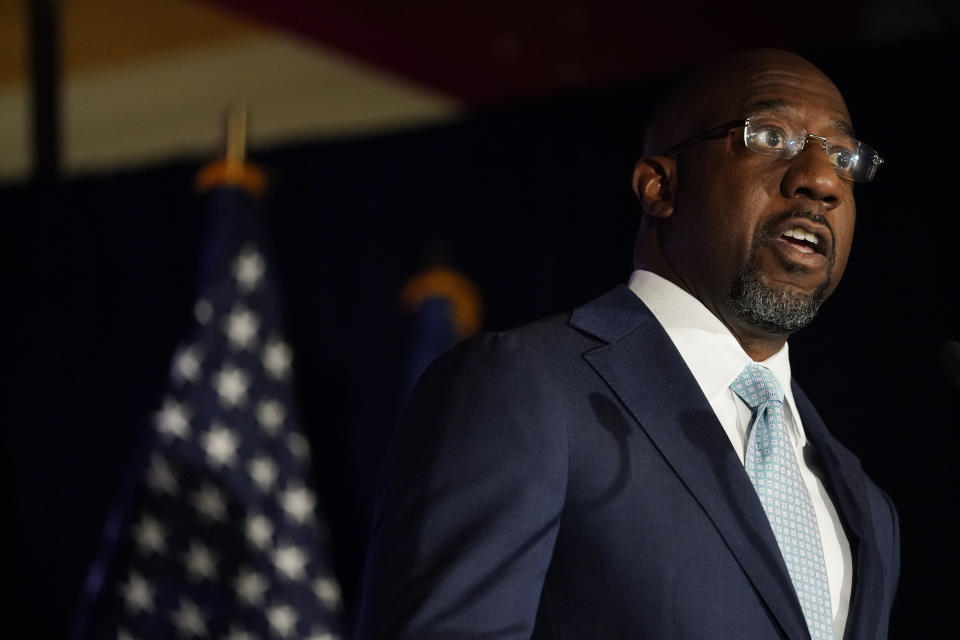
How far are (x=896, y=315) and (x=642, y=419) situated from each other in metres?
1.91

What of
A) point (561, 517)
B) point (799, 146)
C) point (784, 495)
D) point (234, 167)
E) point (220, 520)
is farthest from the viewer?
point (234, 167)

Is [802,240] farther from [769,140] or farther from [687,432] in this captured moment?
[687,432]

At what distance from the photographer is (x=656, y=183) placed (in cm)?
155

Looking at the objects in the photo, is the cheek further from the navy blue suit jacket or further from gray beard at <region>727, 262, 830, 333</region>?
the navy blue suit jacket

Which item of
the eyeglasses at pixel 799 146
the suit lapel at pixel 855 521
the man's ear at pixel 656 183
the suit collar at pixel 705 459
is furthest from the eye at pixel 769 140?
the suit lapel at pixel 855 521

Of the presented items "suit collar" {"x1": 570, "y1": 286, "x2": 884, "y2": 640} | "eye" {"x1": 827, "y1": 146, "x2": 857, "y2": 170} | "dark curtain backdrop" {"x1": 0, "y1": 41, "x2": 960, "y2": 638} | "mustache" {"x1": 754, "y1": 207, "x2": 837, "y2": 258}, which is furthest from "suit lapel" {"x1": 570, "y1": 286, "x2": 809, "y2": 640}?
"dark curtain backdrop" {"x1": 0, "y1": 41, "x2": 960, "y2": 638}

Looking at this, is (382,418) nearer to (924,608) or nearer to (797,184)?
(924,608)

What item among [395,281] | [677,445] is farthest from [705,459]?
[395,281]

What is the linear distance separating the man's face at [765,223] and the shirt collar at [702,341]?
2 cm

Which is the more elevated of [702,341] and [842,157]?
[842,157]

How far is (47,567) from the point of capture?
4.25 m

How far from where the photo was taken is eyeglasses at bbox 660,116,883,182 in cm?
144

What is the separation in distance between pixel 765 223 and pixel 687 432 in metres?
0.27

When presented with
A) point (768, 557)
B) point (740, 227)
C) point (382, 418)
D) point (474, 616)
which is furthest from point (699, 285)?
point (382, 418)
